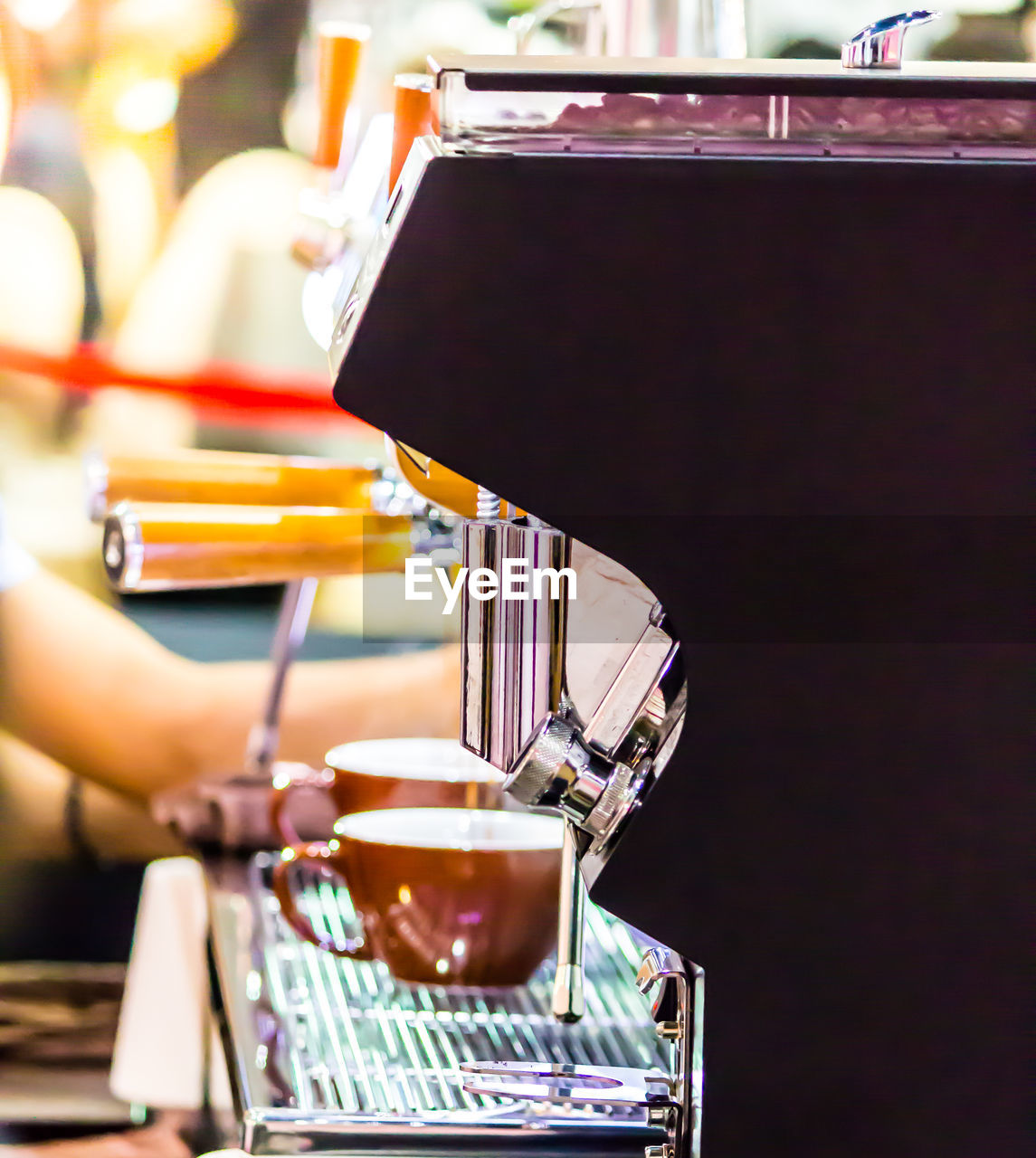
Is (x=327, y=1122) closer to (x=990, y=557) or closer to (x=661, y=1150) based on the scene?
(x=661, y=1150)

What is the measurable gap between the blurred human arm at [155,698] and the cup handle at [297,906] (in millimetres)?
631

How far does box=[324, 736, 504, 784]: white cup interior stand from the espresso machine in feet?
1.27

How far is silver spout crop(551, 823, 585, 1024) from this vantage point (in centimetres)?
45

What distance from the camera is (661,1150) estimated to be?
417 millimetres

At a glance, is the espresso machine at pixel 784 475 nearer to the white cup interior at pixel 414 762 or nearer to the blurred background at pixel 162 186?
the white cup interior at pixel 414 762

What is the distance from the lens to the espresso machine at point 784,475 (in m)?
0.38

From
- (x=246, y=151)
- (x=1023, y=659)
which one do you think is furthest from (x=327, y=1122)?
(x=246, y=151)

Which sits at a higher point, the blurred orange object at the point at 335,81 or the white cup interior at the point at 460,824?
the blurred orange object at the point at 335,81

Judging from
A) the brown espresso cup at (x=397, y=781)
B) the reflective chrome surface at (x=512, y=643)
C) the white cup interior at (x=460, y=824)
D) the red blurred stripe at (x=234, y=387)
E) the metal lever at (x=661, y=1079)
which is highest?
the red blurred stripe at (x=234, y=387)

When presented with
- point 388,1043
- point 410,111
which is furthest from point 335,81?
point 388,1043

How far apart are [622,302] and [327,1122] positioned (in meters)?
0.28

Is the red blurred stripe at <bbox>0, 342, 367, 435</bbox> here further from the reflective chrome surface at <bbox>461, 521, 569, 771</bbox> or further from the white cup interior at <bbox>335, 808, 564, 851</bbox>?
the reflective chrome surface at <bbox>461, 521, 569, 771</bbox>

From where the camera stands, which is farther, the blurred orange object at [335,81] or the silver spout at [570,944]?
the blurred orange object at [335,81]

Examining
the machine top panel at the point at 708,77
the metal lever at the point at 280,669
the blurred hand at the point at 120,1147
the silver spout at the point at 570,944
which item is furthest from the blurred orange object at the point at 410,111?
the blurred hand at the point at 120,1147
